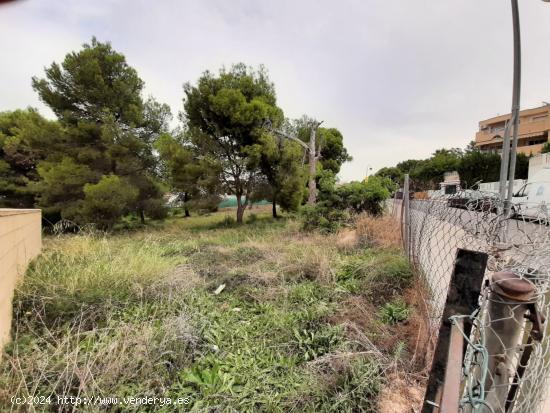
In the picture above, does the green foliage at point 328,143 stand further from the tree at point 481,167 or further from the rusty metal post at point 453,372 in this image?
the rusty metal post at point 453,372

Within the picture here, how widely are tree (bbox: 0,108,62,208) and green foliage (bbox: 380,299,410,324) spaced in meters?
13.4

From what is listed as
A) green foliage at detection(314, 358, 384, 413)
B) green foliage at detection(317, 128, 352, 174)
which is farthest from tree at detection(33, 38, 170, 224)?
green foliage at detection(317, 128, 352, 174)

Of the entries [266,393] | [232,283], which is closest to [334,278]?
[232,283]

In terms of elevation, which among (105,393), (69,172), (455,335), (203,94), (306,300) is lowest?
(105,393)

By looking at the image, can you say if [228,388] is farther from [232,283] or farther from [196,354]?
[232,283]

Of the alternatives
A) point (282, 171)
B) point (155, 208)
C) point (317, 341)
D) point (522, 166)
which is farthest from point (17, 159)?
point (522, 166)

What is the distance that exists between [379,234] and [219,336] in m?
4.21

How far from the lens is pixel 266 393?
190 cm

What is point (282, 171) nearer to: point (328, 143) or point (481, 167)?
point (328, 143)

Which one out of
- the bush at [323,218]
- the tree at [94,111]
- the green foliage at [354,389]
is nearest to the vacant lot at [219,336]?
the green foliage at [354,389]

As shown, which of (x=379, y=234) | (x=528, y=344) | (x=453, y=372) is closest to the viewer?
(x=453, y=372)

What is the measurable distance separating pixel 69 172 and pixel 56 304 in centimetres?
914

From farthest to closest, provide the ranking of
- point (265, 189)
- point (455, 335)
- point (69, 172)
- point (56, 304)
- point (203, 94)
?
point (265, 189) < point (203, 94) < point (69, 172) < point (56, 304) < point (455, 335)

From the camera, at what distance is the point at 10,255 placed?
109 inches
